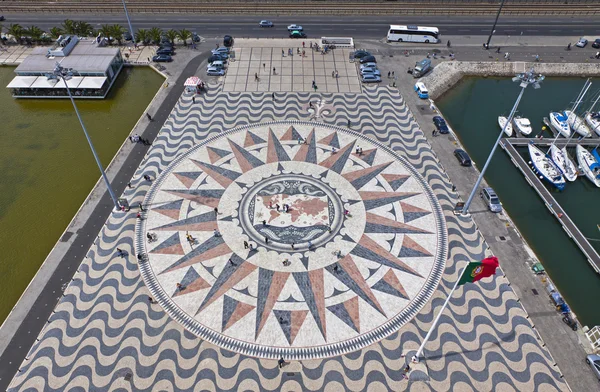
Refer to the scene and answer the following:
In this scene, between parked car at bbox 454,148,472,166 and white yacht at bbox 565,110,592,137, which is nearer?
parked car at bbox 454,148,472,166

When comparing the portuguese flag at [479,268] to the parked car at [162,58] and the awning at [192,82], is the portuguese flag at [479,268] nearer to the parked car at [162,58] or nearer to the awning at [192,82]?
the awning at [192,82]

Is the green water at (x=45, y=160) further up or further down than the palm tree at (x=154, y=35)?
further down

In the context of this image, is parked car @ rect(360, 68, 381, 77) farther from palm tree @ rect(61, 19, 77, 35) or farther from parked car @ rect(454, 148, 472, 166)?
palm tree @ rect(61, 19, 77, 35)

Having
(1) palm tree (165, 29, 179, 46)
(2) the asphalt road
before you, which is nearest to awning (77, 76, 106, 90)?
(1) palm tree (165, 29, 179, 46)

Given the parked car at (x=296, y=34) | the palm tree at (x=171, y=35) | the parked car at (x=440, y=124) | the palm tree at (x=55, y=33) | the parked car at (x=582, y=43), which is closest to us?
the parked car at (x=440, y=124)

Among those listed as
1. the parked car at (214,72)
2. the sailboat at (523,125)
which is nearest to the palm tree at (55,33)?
the parked car at (214,72)

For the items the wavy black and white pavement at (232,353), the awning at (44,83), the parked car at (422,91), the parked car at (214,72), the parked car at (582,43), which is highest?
the parked car at (582,43)

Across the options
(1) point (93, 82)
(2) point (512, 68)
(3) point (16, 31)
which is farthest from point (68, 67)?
(2) point (512, 68)

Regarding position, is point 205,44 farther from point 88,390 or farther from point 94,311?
point 88,390
